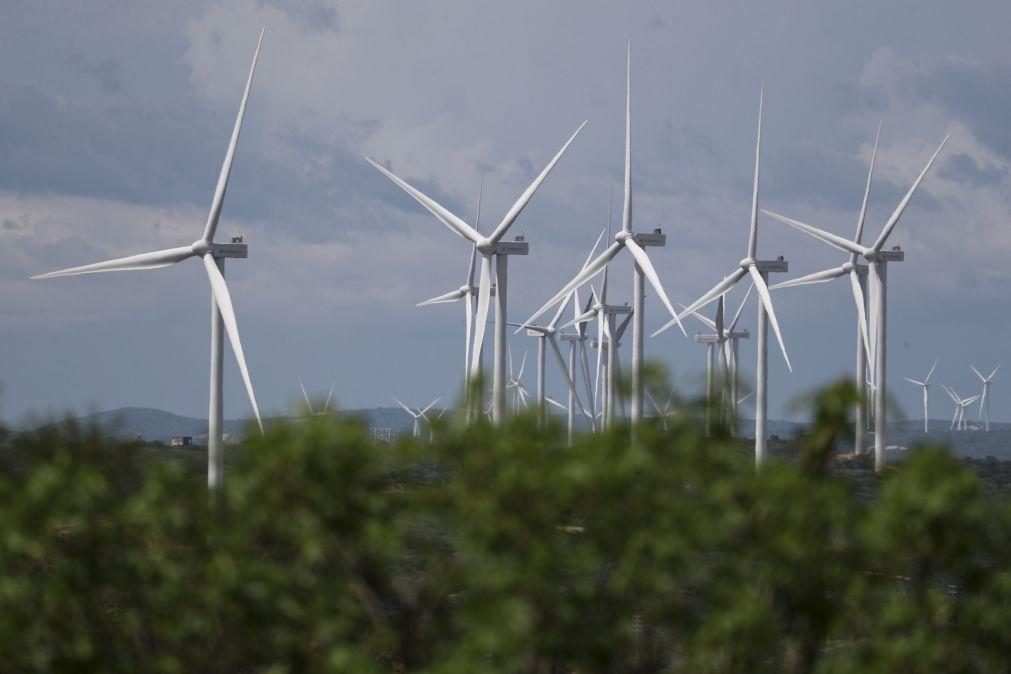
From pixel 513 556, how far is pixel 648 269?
63.0 metres

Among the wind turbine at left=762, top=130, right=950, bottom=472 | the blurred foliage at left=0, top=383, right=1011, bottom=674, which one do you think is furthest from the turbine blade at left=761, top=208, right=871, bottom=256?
the blurred foliage at left=0, top=383, right=1011, bottom=674

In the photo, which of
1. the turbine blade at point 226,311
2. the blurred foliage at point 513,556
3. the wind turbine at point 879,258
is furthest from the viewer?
the wind turbine at point 879,258

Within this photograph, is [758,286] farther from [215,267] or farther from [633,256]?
[215,267]

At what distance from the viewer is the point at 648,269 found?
8938 cm

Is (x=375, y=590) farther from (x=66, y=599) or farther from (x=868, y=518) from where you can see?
(x=868, y=518)

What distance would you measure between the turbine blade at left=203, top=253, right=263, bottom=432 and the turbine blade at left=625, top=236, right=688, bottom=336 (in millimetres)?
23743

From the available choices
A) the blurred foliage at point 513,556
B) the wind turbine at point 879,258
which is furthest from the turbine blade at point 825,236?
the blurred foliage at point 513,556

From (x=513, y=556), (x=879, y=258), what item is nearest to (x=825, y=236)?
(x=879, y=258)

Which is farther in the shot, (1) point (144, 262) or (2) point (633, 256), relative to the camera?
(2) point (633, 256)

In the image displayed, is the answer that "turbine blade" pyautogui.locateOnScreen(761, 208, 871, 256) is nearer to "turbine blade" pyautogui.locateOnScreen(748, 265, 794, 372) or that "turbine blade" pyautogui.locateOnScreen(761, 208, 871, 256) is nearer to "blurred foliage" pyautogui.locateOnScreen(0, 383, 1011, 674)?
"turbine blade" pyautogui.locateOnScreen(748, 265, 794, 372)

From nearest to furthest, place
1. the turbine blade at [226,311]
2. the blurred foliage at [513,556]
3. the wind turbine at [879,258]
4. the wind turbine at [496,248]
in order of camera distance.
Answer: the blurred foliage at [513,556], the turbine blade at [226,311], the wind turbine at [496,248], the wind turbine at [879,258]

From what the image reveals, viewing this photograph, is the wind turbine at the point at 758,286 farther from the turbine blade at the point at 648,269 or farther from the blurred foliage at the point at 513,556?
the blurred foliage at the point at 513,556

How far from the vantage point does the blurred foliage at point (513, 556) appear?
1086 inches

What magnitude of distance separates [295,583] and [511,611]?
194 inches
